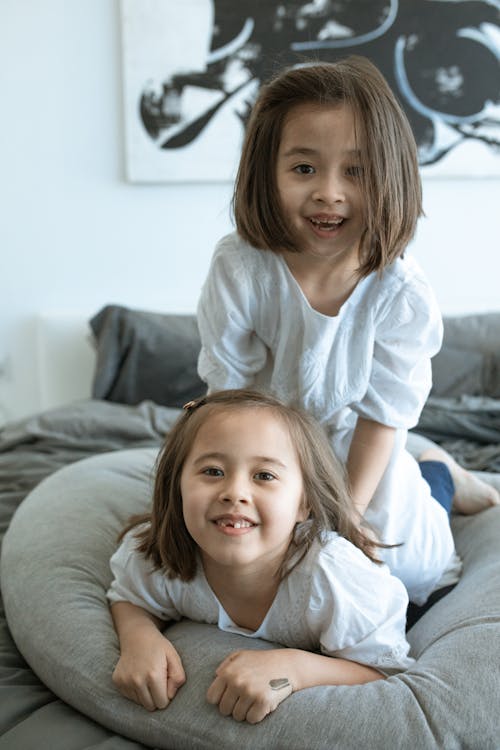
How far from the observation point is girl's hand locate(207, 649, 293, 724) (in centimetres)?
106

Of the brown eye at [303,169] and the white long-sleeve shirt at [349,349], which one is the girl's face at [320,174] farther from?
the white long-sleeve shirt at [349,349]

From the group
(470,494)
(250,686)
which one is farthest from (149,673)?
(470,494)

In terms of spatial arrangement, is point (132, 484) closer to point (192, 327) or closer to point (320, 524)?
point (320, 524)

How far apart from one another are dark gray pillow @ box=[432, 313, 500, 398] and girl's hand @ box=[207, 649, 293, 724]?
1.77 meters

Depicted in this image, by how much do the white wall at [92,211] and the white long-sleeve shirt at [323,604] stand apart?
2.01m

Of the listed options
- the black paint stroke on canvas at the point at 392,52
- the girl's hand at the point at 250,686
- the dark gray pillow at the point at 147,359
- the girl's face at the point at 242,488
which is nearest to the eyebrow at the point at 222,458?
the girl's face at the point at 242,488

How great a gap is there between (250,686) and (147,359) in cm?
188

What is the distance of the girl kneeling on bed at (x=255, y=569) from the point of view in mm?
1137

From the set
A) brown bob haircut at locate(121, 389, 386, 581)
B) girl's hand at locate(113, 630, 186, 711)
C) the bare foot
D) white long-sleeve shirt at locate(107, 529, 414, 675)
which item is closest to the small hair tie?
brown bob haircut at locate(121, 389, 386, 581)

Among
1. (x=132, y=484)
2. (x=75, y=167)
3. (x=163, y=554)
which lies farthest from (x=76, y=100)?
(x=163, y=554)

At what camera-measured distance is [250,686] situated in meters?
1.07

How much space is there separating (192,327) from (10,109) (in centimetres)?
112

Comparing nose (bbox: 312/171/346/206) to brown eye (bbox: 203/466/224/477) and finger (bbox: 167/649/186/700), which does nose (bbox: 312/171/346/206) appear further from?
finger (bbox: 167/649/186/700)

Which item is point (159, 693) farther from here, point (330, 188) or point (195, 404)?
point (330, 188)
